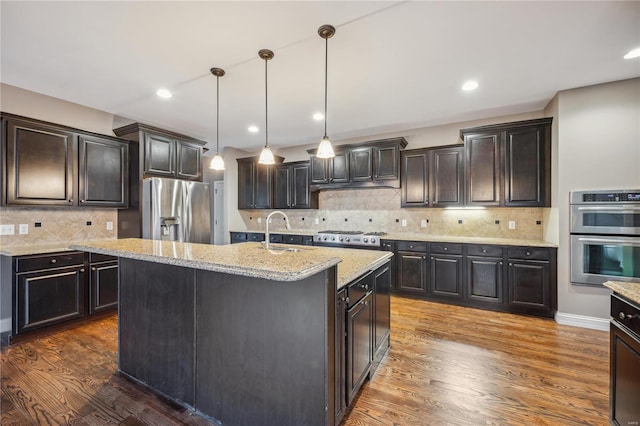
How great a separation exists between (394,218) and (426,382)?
296 centimetres

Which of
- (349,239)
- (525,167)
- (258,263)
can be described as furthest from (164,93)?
(525,167)

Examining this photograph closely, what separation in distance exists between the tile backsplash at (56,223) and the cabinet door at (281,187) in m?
2.63

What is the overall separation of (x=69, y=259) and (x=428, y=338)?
3971 millimetres

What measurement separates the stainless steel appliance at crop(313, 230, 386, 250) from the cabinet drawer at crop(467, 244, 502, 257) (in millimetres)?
1234

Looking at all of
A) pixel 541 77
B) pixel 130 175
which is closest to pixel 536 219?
pixel 541 77

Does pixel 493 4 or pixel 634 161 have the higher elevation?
pixel 493 4

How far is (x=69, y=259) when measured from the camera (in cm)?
308

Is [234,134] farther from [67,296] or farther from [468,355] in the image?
[468,355]

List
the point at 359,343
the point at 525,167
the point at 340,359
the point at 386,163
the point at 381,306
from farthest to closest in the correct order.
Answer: the point at 386,163 → the point at 525,167 → the point at 381,306 → the point at 359,343 → the point at 340,359

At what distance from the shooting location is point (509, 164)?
3.62 meters

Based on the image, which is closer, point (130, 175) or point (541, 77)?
point (541, 77)

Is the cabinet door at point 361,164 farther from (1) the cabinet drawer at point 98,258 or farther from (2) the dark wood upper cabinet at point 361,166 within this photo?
(1) the cabinet drawer at point 98,258

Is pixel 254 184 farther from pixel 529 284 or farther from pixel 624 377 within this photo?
pixel 624 377

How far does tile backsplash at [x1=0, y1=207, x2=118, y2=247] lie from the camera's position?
3.10m
